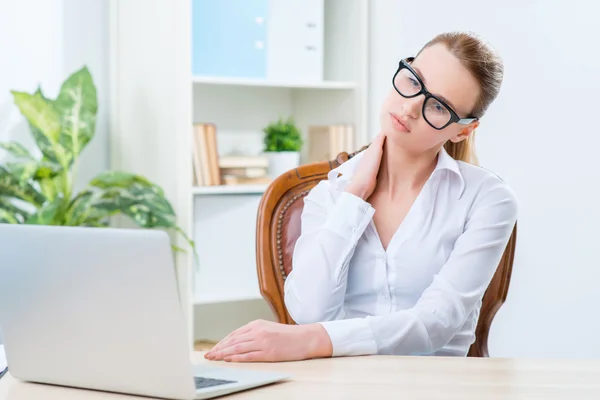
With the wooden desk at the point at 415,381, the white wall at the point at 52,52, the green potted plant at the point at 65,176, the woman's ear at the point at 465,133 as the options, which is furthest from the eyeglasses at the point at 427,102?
the white wall at the point at 52,52

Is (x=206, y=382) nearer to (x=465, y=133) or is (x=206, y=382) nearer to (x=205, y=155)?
(x=465, y=133)

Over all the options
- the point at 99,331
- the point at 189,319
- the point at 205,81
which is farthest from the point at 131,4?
the point at 99,331

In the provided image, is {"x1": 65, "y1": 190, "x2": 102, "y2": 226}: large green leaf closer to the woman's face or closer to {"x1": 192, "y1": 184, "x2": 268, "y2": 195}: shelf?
{"x1": 192, "y1": 184, "x2": 268, "y2": 195}: shelf

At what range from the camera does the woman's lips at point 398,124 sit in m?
1.66

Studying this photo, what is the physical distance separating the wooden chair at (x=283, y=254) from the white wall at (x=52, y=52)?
5.16 ft

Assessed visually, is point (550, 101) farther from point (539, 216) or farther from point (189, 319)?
point (189, 319)

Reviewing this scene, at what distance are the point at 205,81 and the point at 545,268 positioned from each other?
4.65 feet

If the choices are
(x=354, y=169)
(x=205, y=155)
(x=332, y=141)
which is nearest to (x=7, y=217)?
(x=205, y=155)

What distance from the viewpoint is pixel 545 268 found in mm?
3217

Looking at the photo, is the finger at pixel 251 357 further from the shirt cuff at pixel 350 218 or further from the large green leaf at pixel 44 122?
the large green leaf at pixel 44 122

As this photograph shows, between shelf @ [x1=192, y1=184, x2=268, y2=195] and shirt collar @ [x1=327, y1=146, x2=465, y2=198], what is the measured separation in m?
1.24

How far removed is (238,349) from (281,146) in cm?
201

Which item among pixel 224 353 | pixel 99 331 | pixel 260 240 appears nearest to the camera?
pixel 99 331

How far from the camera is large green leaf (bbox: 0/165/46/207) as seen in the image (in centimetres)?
278
